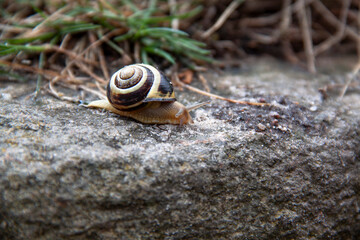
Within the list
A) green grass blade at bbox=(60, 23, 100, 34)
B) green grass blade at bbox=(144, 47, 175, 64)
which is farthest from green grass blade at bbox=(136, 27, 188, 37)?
green grass blade at bbox=(60, 23, 100, 34)

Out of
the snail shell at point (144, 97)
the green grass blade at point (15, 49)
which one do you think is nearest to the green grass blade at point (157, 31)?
the snail shell at point (144, 97)

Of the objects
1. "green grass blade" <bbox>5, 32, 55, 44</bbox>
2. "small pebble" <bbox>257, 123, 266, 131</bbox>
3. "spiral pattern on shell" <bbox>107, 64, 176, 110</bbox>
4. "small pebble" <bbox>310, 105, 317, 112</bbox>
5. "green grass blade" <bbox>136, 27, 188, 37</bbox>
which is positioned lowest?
"small pebble" <bbox>257, 123, 266, 131</bbox>

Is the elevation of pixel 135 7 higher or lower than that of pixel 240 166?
higher

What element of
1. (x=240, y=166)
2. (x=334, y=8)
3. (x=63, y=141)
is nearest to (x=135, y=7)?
(x=63, y=141)

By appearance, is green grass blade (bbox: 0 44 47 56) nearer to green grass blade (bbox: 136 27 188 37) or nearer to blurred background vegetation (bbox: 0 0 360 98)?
blurred background vegetation (bbox: 0 0 360 98)

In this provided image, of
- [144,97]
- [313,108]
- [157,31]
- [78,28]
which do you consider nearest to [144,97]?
[144,97]

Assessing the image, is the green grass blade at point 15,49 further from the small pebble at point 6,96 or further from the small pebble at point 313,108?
the small pebble at point 313,108

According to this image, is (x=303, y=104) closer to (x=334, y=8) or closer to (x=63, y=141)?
(x=63, y=141)

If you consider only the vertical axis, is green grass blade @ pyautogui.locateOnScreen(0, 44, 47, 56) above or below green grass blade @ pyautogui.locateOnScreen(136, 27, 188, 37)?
below
